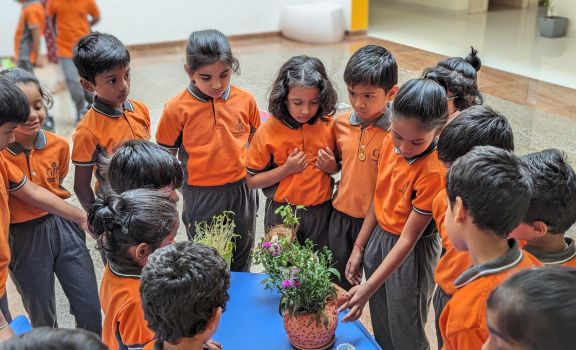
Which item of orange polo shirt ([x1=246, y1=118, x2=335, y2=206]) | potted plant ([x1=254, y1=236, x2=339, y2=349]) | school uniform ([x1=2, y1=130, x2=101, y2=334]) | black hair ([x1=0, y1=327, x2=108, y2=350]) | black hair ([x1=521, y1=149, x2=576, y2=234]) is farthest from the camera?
orange polo shirt ([x1=246, y1=118, x2=335, y2=206])

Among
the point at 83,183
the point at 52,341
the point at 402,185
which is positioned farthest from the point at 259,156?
the point at 52,341

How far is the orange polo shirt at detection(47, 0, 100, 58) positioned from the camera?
548 cm

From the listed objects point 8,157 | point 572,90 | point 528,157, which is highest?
point 528,157

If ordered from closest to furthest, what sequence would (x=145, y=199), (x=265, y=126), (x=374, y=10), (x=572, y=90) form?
(x=145, y=199) < (x=265, y=126) < (x=572, y=90) < (x=374, y=10)

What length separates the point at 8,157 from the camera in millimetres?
2113

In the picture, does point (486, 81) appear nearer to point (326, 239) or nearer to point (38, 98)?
point (326, 239)

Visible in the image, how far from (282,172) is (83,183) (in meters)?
0.84

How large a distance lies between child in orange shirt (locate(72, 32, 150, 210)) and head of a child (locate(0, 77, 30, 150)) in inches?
15.5

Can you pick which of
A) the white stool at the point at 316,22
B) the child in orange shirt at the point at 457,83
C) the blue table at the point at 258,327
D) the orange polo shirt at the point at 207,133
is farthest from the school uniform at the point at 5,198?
the white stool at the point at 316,22

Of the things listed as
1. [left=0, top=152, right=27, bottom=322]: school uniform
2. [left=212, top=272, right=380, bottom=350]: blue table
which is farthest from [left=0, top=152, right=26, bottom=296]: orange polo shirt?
[left=212, top=272, right=380, bottom=350]: blue table

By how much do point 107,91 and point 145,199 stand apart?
0.90 m

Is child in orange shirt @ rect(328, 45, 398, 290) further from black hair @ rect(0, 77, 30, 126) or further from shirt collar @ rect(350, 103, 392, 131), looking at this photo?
black hair @ rect(0, 77, 30, 126)

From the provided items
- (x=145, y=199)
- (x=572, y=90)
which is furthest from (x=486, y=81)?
(x=145, y=199)

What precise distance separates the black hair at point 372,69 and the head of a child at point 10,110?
3.76ft
